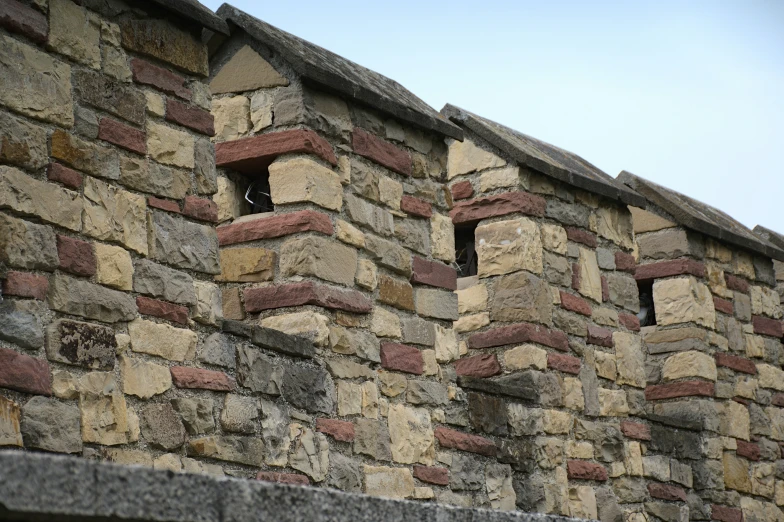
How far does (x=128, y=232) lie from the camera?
13.9 ft

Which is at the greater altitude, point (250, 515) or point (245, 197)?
point (245, 197)

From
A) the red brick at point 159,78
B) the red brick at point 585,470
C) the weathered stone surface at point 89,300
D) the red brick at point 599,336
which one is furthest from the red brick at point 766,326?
the weathered stone surface at point 89,300

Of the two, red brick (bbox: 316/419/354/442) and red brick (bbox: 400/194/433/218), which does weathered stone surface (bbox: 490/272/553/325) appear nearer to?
red brick (bbox: 400/194/433/218)

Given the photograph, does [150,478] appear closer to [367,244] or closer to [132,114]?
[132,114]

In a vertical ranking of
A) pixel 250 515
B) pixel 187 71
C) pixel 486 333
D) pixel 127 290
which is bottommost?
pixel 250 515

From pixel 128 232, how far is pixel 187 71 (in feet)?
2.64

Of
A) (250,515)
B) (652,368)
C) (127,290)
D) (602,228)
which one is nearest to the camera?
(250,515)

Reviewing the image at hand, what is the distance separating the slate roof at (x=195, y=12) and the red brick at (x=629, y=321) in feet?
12.3

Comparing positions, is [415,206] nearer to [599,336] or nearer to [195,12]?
[195,12]

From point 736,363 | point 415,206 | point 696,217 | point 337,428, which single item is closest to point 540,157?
point 415,206

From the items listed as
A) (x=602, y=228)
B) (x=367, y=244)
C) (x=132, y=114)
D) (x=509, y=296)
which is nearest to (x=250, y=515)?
(x=132, y=114)

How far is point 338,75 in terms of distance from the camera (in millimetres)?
5398

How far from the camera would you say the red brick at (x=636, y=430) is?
7324mm

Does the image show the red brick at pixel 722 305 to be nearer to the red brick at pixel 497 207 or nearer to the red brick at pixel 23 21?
the red brick at pixel 497 207
